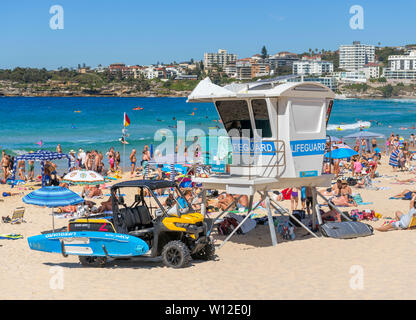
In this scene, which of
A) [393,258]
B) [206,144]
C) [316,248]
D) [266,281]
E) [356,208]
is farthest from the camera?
[356,208]

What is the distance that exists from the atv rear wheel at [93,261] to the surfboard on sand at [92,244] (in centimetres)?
40

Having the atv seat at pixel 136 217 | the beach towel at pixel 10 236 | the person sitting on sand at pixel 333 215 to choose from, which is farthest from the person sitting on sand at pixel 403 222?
the beach towel at pixel 10 236

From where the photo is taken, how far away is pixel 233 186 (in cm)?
1245

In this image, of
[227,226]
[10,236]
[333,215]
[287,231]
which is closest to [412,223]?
[333,215]

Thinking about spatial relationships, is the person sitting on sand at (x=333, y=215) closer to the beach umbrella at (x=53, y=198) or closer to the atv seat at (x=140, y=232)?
the atv seat at (x=140, y=232)

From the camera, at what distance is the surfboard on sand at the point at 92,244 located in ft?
33.8

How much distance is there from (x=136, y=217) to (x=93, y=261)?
118 cm

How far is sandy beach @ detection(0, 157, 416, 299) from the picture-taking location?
8828 mm

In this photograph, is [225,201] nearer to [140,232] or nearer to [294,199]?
[294,199]

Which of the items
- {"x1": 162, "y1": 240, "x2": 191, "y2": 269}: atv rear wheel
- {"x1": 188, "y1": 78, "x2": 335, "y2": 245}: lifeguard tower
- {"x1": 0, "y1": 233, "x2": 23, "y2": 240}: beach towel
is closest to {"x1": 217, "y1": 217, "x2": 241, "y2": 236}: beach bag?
{"x1": 188, "y1": 78, "x2": 335, "y2": 245}: lifeguard tower

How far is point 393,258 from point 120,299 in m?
5.03

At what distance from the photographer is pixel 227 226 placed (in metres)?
14.3
